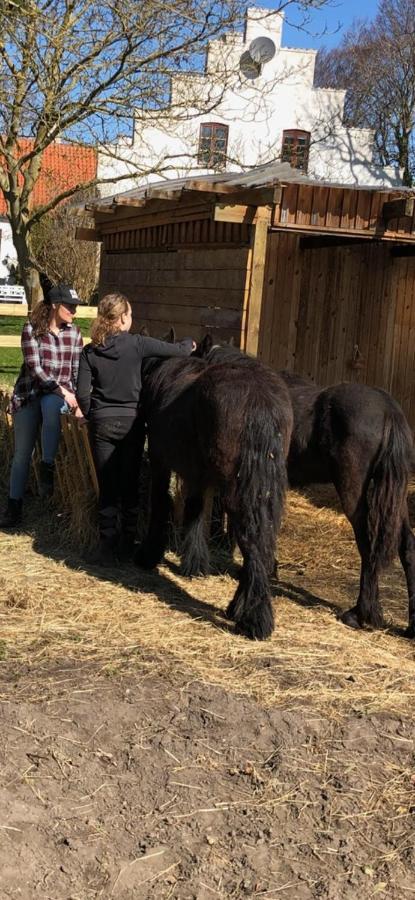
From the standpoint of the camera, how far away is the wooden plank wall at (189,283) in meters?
6.93

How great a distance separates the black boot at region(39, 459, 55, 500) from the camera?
6781mm

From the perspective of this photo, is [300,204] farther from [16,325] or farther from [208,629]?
[16,325]

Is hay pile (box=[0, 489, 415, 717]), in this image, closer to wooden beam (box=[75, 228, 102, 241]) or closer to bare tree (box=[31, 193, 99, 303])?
wooden beam (box=[75, 228, 102, 241])

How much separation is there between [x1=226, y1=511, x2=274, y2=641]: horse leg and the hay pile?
0.32 ft

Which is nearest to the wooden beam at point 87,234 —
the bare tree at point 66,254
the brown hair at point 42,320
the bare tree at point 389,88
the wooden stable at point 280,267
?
the wooden stable at point 280,267

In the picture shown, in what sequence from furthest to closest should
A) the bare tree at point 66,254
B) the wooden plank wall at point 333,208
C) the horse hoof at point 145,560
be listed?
the bare tree at point 66,254, the wooden plank wall at point 333,208, the horse hoof at point 145,560

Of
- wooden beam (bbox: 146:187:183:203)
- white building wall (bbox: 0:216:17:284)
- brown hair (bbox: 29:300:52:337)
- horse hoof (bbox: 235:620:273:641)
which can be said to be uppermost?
white building wall (bbox: 0:216:17:284)

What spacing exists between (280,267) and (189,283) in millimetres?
2153

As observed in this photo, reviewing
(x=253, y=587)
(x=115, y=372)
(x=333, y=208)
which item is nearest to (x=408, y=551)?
(x=253, y=587)

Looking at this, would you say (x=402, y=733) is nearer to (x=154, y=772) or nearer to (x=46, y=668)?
(x=154, y=772)

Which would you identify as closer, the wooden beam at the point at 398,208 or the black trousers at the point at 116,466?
the black trousers at the point at 116,466

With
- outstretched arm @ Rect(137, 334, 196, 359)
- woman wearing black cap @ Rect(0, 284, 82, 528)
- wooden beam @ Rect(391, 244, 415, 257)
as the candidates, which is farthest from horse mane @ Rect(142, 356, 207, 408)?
wooden beam @ Rect(391, 244, 415, 257)

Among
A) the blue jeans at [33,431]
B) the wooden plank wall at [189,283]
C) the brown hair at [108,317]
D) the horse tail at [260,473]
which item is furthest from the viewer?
the wooden plank wall at [189,283]

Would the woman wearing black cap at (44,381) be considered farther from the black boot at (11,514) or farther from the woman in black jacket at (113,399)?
the woman in black jacket at (113,399)
